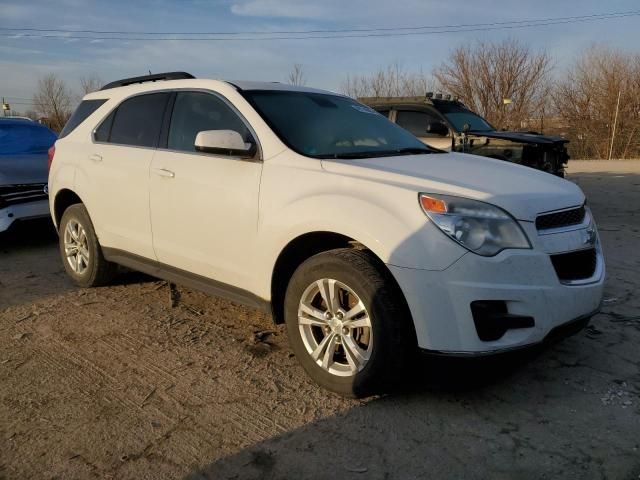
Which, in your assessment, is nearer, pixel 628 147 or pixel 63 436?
pixel 63 436

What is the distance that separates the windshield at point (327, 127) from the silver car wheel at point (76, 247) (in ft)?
7.42

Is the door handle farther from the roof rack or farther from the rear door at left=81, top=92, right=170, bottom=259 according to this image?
the roof rack

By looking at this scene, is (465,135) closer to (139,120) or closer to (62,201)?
(139,120)

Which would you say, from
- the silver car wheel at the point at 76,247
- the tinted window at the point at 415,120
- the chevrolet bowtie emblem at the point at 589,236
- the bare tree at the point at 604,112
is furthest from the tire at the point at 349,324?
the bare tree at the point at 604,112

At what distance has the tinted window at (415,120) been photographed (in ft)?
30.2

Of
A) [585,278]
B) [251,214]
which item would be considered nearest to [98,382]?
[251,214]

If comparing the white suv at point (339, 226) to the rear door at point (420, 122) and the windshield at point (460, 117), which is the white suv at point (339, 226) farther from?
the windshield at point (460, 117)

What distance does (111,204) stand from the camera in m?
4.46

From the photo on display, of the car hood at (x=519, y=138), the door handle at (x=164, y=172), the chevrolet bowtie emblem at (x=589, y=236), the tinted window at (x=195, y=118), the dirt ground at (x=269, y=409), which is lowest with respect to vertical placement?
the dirt ground at (x=269, y=409)

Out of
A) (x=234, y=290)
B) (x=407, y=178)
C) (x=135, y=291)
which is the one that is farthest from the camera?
(x=135, y=291)

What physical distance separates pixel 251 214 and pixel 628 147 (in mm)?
28847

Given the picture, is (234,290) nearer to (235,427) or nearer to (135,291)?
(235,427)

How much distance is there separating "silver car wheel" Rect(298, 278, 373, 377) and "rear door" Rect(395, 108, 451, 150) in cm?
643

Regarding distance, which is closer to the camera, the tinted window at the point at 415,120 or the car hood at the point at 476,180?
the car hood at the point at 476,180
